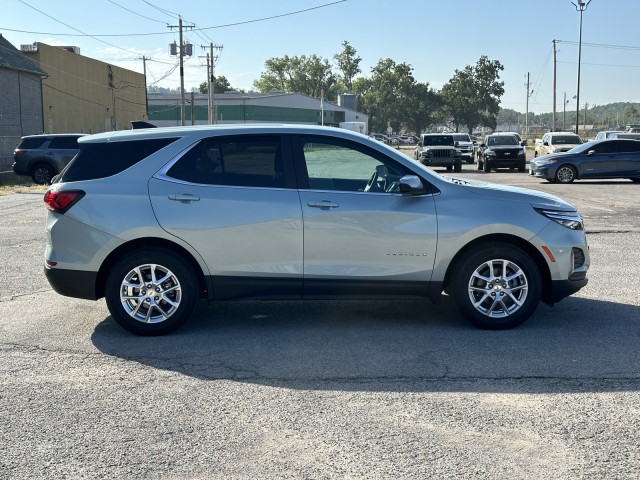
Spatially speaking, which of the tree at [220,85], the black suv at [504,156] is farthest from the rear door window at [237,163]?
the tree at [220,85]

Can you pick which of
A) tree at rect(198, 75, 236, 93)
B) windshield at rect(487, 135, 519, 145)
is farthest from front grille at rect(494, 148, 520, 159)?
tree at rect(198, 75, 236, 93)

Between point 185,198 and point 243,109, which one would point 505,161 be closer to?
point 185,198

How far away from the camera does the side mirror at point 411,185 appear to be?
6.54 meters

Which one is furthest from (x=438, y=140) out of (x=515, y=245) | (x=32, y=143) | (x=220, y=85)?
(x=220, y=85)

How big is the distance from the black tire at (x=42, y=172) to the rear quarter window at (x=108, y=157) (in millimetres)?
21166

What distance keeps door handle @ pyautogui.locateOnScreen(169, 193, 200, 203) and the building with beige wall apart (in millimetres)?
47784

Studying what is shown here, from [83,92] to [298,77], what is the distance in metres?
115

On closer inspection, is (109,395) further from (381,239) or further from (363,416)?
(381,239)

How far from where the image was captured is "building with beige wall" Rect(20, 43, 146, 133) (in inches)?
2048

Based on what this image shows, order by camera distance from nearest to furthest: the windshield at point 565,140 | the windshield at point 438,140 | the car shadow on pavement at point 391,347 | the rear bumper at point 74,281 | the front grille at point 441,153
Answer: the car shadow on pavement at point 391,347
the rear bumper at point 74,281
the windshield at point 565,140
the front grille at point 441,153
the windshield at point 438,140

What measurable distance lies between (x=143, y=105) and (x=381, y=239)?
7519 cm

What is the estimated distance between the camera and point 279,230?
659 cm

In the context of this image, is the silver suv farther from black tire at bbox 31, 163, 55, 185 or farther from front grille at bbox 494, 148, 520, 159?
front grille at bbox 494, 148, 520, 159

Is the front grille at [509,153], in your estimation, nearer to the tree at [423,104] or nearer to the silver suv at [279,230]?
the silver suv at [279,230]
